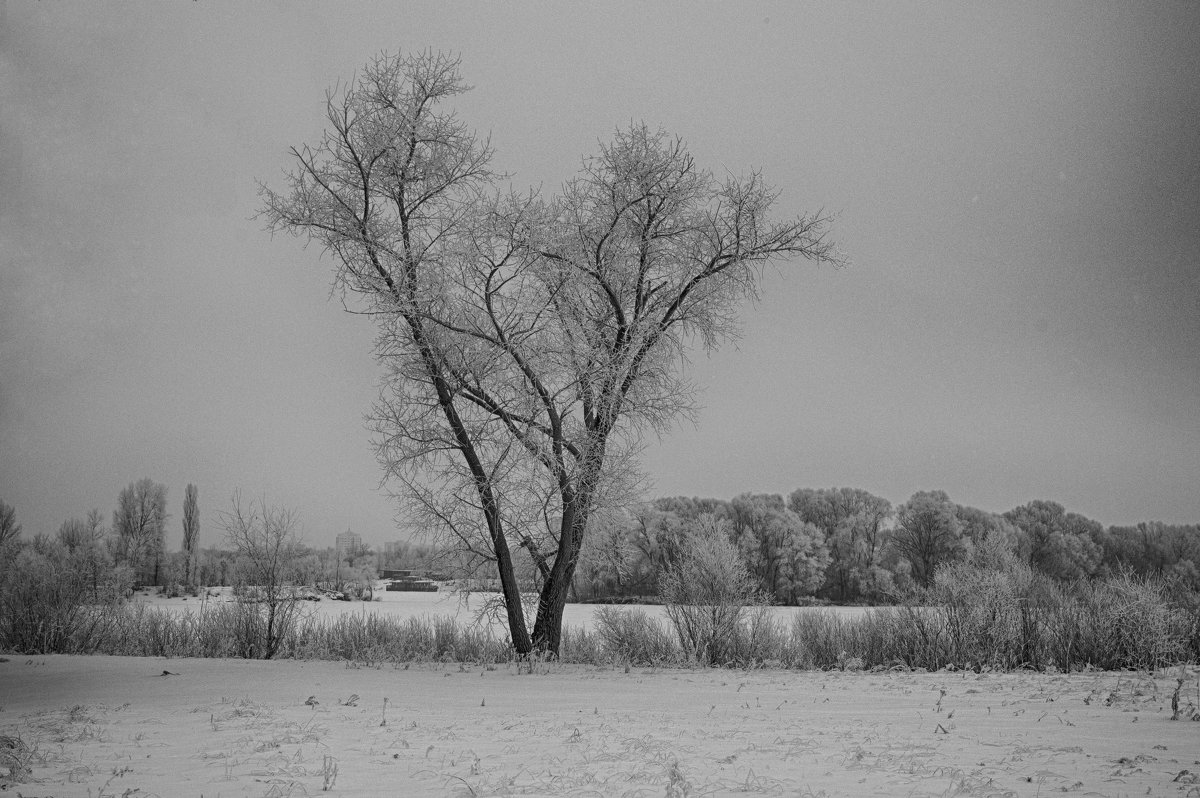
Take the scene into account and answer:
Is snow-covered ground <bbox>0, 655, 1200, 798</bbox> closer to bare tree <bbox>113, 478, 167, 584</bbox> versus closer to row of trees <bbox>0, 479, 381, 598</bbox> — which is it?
row of trees <bbox>0, 479, 381, 598</bbox>

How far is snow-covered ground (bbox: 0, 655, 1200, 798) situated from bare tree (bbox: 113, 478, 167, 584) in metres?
53.2

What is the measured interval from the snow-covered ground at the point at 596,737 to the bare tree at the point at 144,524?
53237mm

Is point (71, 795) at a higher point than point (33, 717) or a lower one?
higher

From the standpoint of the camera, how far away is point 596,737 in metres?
6.43

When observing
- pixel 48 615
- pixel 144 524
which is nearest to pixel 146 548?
pixel 144 524

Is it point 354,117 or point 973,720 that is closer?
point 973,720

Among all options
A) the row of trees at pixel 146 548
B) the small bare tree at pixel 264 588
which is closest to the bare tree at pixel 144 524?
the row of trees at pixel 146 548

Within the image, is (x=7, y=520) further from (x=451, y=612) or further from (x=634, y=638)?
(x=634, y=638)

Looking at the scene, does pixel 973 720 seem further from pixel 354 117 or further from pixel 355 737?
pixel 354 117

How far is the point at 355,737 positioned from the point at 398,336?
956 centimetres

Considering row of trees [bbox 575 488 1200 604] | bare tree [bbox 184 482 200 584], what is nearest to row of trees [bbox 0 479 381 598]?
→ bare tree [bbox 184 482 200 584]

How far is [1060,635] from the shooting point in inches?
559

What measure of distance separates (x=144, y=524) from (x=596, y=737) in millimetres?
70632

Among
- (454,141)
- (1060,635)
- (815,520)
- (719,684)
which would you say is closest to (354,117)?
(454,141)
